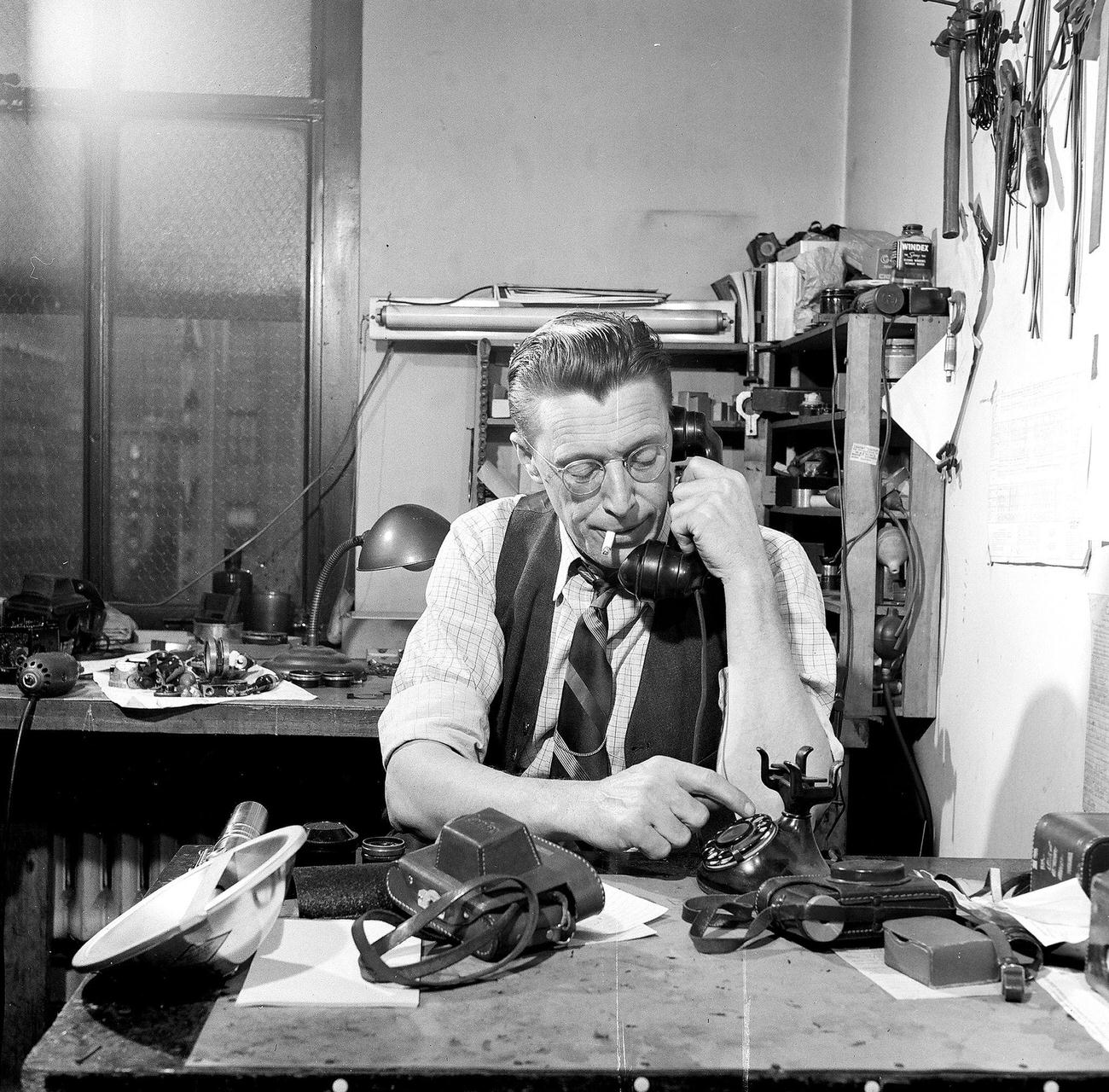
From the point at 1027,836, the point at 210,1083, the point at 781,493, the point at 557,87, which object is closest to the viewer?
the point at 210,1083

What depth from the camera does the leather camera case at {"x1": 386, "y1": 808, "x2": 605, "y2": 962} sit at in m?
1.00

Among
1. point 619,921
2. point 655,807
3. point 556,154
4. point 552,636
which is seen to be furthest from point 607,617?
point 556,154

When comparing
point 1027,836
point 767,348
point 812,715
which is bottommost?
point 1027,836

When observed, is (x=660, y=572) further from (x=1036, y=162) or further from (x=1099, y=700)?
(x=1036, y=162)

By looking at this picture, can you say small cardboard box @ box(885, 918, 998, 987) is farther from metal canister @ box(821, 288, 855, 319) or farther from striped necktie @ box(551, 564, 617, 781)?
metal canister @ box(821, 288, 855, 319)

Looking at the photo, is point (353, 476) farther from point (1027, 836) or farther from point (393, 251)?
point (1027, 836)

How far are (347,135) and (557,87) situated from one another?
75cm

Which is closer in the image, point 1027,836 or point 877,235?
point 1027,836

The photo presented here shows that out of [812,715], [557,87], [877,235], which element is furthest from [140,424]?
[812,715]

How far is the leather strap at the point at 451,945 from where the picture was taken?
94 centimetres

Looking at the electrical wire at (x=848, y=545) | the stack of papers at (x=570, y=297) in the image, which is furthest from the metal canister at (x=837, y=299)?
the stack of papers at (x=570, y=297)

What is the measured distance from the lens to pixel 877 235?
3.20 metres

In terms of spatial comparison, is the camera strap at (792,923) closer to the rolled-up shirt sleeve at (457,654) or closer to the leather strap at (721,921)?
the leather strap at (721,921)

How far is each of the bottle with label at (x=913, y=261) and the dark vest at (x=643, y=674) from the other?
1.38 m
